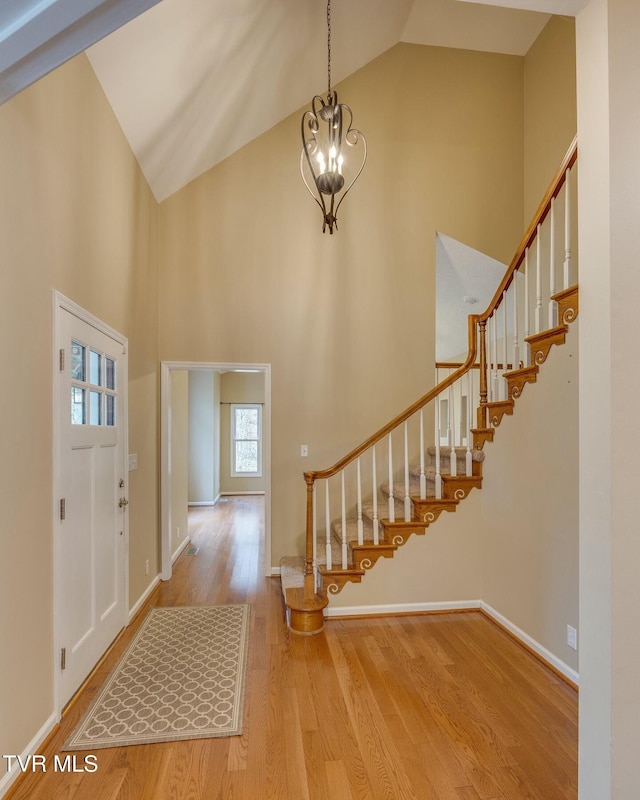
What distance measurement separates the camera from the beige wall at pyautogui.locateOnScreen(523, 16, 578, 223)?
13.4 feet

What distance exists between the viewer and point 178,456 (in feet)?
16.7

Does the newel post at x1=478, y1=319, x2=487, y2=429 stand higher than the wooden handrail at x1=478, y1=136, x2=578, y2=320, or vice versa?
the wooden handrail at x1=478, y1=136, x2=578, y2=320

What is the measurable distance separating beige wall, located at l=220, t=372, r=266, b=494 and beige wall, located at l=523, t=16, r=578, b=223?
6323mm

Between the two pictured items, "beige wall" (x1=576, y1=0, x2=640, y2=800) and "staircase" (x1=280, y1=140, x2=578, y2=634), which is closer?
"beige wall" (x1=576, y1=0, x2=640, y2=800)

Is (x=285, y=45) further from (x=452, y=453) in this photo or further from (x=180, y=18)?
(x=452, y=453)

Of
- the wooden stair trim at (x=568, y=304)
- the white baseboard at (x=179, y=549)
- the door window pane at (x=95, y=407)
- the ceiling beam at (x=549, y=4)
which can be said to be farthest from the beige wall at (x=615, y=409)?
the white baseboard at (x=179, y=549)

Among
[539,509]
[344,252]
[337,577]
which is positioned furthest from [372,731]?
[344,252]

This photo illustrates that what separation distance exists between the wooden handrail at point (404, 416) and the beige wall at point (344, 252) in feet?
2.61

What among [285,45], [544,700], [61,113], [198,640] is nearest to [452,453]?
[544,700]

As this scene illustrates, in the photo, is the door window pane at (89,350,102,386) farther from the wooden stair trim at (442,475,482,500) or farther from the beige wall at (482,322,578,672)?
the beige wall at (482,322,578,672)

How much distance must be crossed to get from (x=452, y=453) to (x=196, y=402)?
20.1ft

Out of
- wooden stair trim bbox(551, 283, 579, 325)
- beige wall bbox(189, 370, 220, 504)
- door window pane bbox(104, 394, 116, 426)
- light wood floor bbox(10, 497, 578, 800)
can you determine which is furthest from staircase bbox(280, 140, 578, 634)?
beige wall bbox(189, 370, 220, 504)

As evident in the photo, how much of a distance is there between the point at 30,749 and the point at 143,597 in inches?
68.9

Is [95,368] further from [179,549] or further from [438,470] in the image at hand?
[179,549]
